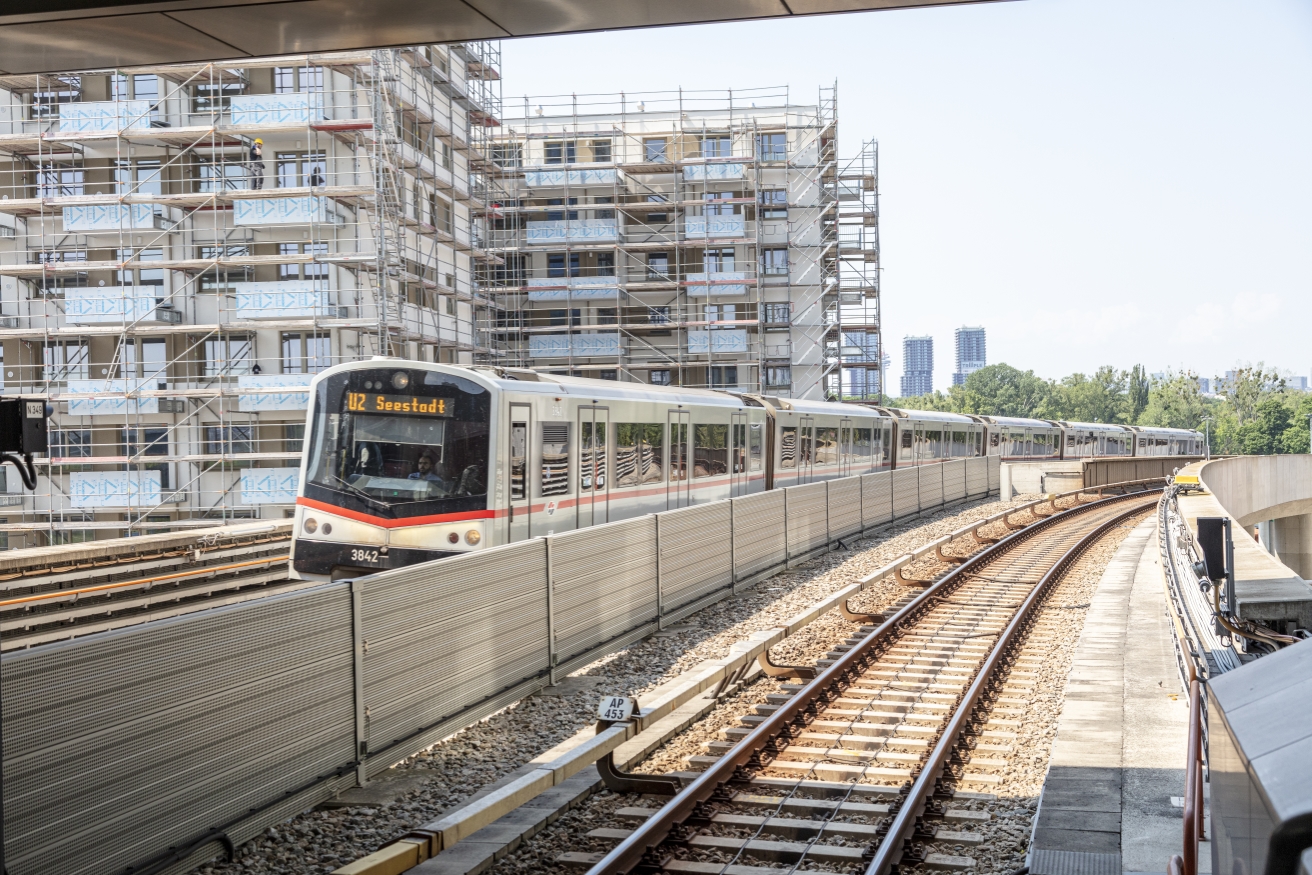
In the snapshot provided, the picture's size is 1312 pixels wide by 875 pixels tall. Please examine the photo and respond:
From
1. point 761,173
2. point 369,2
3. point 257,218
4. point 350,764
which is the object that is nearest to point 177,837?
point 350,764

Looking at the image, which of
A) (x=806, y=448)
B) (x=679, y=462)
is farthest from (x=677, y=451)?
(x=806, y=448)

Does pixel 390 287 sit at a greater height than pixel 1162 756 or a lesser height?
greater

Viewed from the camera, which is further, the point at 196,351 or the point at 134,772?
the point at 196,351

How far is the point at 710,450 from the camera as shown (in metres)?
22.7

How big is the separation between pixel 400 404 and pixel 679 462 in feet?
24.8

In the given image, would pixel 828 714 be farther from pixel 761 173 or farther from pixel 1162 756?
pixel 761 173

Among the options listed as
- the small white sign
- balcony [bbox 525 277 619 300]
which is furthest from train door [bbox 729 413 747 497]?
balcony [bbox 525 277 619 300]

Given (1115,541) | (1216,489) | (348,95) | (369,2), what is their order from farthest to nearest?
1. (348,95)
2. (1216,489)
3. (1115,541)
4. (369,2)

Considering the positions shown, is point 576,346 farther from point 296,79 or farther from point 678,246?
point 296,79

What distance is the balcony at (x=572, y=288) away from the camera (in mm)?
52000

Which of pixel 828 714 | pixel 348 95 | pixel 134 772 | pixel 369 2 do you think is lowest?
pixel 828 714

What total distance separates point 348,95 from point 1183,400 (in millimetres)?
124222

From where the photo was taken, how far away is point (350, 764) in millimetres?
7840

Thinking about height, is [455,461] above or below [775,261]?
below
